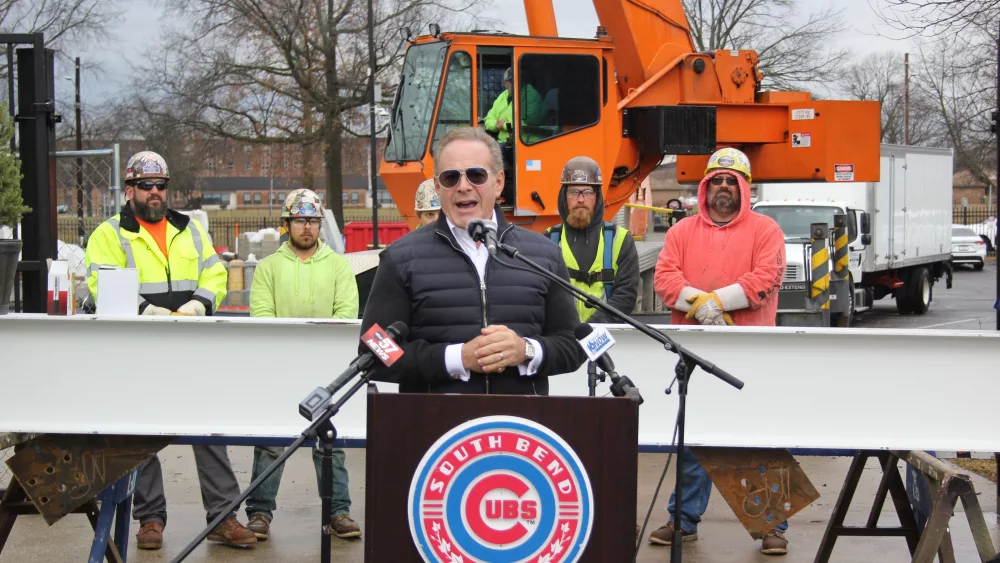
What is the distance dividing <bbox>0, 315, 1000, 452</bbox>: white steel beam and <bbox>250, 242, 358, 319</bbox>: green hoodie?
4.25 ft

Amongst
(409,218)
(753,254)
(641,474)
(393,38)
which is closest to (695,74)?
(409,218)

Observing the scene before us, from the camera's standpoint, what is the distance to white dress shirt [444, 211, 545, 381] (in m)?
3.63

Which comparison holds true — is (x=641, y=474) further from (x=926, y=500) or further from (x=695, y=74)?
(x=695, y=74)

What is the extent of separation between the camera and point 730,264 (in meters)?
6.30

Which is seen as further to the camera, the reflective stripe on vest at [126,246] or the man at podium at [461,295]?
the reflective stripe on vest at [126,246]

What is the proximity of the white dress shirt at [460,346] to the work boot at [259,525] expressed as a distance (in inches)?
129

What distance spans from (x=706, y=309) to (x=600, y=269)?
850 millimetres

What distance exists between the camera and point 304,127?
38375 mm

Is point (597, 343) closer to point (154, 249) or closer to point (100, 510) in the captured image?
point (100, 510)

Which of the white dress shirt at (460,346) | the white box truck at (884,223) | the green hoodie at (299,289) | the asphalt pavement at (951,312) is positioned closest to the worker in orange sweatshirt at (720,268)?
the green hoodie at (299,289)

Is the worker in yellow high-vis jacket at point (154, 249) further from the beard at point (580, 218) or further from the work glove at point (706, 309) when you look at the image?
the work glove at point (706, 309)

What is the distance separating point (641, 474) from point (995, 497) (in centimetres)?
229

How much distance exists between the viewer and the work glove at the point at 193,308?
243 inches
